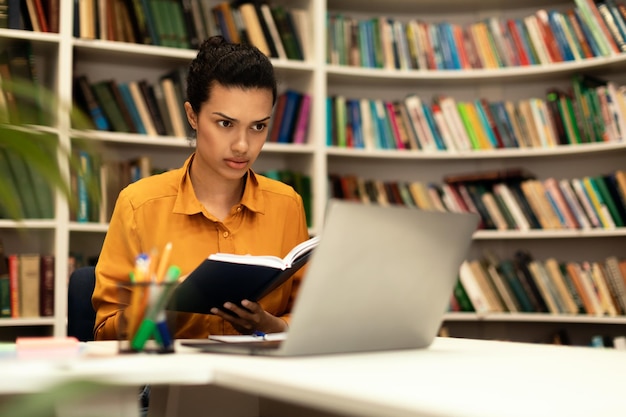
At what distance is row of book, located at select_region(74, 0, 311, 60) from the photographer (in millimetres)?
3021

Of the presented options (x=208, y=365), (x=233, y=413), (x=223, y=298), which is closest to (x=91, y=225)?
(x=223, y=298)

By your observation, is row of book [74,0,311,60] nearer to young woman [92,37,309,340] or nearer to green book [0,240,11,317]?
green book [0,240,11,317]

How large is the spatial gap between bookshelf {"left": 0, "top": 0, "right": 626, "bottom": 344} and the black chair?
1088 mm

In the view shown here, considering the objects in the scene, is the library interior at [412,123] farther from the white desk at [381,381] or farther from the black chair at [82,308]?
the white desk at [381,381]

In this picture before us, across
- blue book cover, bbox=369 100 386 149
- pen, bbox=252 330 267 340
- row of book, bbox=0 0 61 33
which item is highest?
row of book, bbox=0 0 61 33

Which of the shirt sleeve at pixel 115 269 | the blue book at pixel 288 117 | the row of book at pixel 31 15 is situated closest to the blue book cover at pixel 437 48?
the blue book at pixel 288 117

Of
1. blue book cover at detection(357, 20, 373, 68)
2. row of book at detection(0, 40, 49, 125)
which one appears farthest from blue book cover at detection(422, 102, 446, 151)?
row of book at detection(0, 40, 49, 125)

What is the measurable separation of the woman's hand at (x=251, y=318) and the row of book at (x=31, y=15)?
1974mm

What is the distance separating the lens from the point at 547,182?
3.34 m

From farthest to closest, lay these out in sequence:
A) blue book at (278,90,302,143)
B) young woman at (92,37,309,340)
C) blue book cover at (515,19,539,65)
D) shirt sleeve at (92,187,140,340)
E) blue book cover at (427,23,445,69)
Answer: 1. blue book cover at (427,23,445,69)
2. blue book cover at (515,19,539,65)
3. blue book at (278,90,302,143)
4. young woman at (92,37,309,340)
5. shirt sleeve at (92,187,140,340)

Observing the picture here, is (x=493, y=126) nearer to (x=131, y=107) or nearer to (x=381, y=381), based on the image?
(x=131, y=107)

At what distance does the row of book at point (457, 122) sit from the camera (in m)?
3.36

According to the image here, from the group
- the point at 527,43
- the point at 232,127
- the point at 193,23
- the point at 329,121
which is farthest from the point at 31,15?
the point at 527,43

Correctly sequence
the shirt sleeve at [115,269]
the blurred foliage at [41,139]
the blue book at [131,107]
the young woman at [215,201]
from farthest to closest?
the blue book at [131,107] → the young woman at [215,201] → the shirt sleeve at [115,269] → the blurred foliage at [41,139]
